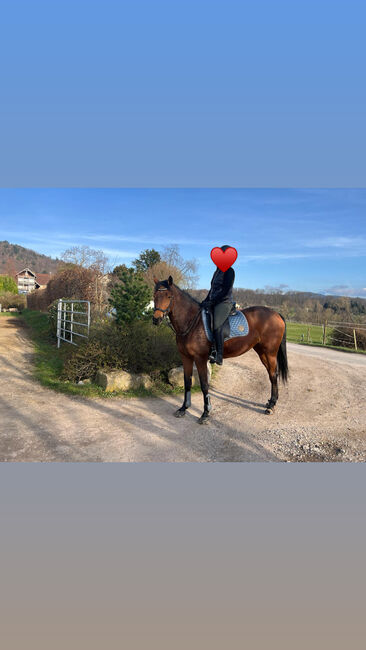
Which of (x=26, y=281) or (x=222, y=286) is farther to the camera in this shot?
(x=26, y=281)

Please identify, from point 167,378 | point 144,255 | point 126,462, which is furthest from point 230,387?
point 144,255

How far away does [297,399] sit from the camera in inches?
212

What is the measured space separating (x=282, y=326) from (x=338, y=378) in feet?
8.95

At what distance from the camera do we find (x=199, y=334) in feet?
14.2

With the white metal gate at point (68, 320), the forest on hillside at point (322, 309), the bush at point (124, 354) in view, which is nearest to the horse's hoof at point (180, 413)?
the bush at point (124, 354)

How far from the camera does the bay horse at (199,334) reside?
422cm

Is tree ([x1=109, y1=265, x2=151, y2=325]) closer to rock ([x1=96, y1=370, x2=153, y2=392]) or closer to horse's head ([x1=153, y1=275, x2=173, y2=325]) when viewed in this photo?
rock ([x1=96, y1=370, x2=153, y2=392])

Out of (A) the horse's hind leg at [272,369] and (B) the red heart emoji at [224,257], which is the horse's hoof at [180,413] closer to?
(A) the horse's hind leg at [272,369]

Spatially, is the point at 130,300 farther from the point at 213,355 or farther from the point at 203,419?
the point at 203,419

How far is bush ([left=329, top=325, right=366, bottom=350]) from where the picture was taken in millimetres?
13445

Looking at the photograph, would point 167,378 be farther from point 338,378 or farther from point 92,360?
point 338,378

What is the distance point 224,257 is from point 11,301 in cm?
2896

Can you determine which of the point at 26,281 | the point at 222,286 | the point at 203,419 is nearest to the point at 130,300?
the point at 222,286

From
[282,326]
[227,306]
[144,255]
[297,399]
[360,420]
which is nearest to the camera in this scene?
[227,306]
